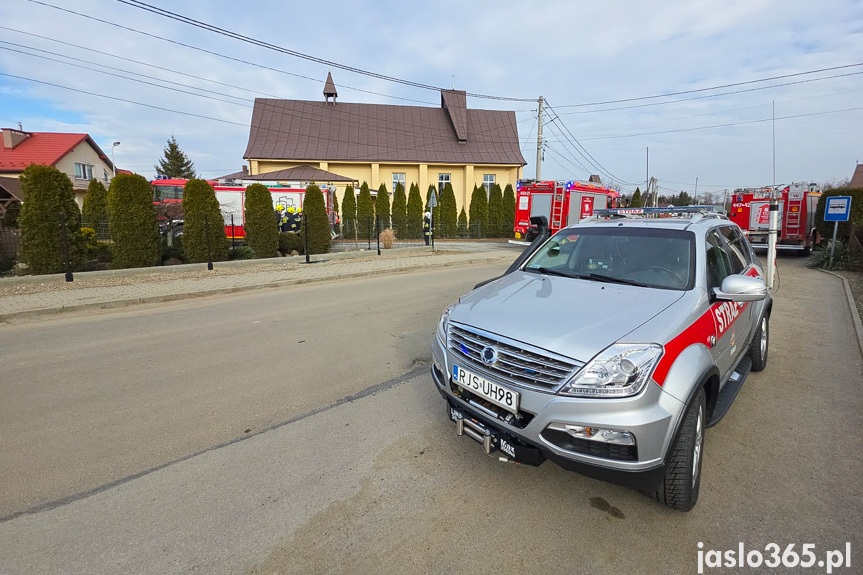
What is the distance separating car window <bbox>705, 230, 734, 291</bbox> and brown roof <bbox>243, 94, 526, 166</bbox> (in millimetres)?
33493

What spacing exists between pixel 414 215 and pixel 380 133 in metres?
10.7

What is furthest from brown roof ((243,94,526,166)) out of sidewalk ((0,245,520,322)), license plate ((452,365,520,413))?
license plate ((452,365,520,413))

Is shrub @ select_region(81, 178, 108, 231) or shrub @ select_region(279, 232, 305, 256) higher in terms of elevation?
shrub @ select_region(81, 178, 108, 231)

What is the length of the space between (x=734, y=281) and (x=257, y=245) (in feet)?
48.8

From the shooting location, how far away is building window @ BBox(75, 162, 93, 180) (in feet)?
147

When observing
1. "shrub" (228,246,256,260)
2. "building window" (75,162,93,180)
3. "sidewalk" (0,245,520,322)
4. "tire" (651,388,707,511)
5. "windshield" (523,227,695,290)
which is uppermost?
"building window" (75,162,93,180)

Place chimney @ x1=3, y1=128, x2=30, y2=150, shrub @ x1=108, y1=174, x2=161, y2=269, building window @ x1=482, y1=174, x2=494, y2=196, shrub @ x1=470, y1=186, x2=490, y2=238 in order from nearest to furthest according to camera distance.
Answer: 1. shrub @ x1=108, y1=174, x2=161, y2=269
2. shrub @ x1=470, y1=186, x2=490, y2=238
3. building window @ x1=482, y1=174, x2=494, y2=196
4. chimney @ x1=3, y1=128, x2=30, y2=150

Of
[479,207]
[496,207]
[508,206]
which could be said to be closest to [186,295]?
[479,207]

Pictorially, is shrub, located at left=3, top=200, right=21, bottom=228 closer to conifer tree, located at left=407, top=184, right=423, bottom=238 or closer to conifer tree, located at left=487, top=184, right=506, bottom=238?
conifer tree, located at left=407, top=184, right=423, bottom=238

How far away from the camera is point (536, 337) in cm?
255

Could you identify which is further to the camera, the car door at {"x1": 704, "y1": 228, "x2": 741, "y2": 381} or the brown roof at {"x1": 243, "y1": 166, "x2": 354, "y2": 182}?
the brown roof at {"x1": 243, "y1": 166, "x2": 354, "y2": 182}

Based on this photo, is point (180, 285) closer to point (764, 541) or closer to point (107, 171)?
point (764, 541)

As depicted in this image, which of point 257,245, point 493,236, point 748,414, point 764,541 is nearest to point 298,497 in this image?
point 764,541

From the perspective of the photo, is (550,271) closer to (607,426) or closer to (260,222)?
(607,426)
